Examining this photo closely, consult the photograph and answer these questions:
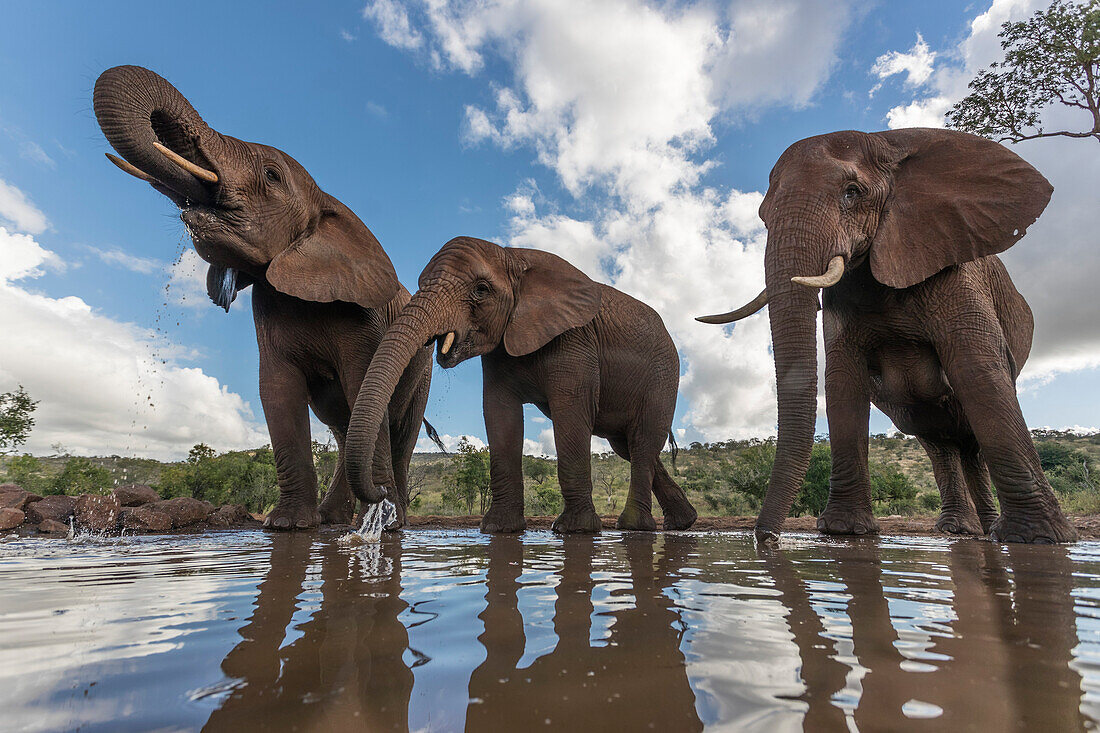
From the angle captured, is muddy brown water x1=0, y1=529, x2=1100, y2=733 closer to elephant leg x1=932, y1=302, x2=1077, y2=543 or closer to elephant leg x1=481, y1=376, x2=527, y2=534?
elephant leg x1=932, y1=302, x2=1077, y2=543

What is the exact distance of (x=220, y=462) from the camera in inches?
763

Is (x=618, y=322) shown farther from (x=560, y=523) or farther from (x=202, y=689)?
(x=202, y=689)

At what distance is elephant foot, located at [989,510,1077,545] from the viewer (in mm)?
4742

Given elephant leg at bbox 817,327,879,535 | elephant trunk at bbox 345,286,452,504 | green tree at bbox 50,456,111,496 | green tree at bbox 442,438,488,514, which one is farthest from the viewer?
green tree at bbox 442,438,488,514

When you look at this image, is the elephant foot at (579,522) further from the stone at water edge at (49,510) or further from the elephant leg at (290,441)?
the stone at water edge at (49,510)

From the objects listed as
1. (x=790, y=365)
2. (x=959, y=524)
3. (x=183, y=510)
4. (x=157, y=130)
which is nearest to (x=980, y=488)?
(x=959, y=524)

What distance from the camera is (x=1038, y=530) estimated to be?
4781 mm

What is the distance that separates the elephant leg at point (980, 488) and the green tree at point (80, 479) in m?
18.4

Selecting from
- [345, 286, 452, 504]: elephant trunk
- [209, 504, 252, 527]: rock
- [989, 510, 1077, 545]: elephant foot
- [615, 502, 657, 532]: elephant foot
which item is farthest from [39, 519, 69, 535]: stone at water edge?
[989, 510, 1077, 545]: elephant foot

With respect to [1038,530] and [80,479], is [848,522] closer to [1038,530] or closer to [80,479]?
[1038,530]

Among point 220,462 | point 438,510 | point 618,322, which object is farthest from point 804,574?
point 438,510

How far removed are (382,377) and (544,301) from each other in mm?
2385

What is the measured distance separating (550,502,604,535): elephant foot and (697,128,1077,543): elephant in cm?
220

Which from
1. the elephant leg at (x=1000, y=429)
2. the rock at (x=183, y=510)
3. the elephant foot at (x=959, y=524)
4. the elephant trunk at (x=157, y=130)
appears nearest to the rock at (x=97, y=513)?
the rock at (x=183, y=510)
